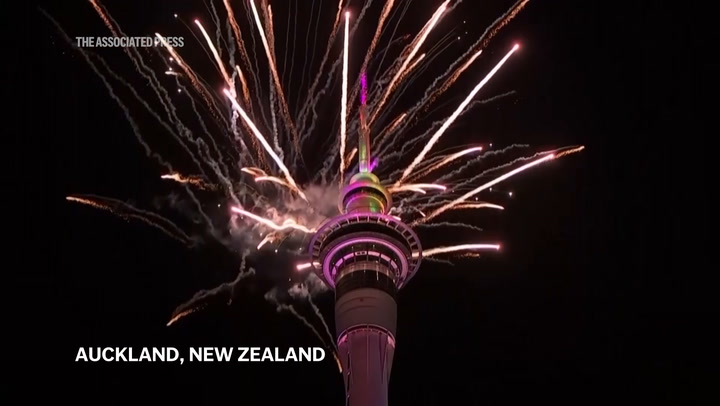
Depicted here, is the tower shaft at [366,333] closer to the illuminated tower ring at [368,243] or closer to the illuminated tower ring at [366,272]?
the illuminated tower ring at [366,272]

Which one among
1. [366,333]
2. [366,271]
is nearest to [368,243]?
[366,271]

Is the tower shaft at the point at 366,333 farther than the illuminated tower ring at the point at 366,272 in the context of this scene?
No

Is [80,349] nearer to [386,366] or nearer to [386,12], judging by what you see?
[386,366]

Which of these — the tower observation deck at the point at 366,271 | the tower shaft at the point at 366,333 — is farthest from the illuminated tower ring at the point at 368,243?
the tower shaft at the point at 366,333

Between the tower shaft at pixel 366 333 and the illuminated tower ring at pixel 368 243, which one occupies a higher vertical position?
the illuminated tower ring at pixel 368 243

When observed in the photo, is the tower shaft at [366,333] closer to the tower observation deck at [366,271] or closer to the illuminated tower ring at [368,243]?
the tower observation deck at [366,271]

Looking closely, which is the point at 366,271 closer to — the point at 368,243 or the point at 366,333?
the point at 368,243

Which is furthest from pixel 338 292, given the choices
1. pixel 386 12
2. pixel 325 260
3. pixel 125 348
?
pixel 386 12

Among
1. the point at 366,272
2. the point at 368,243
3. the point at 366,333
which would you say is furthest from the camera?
the point at 368,243

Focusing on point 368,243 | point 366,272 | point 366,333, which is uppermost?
point 368,243
